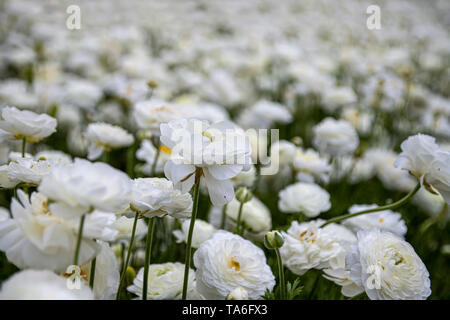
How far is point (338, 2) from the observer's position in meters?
3.34

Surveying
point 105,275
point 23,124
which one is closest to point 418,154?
point 105,275

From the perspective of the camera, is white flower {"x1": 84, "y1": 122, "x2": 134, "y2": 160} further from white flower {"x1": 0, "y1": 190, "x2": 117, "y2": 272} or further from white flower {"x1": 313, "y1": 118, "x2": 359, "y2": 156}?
white flower {"x1": 313, "y1": 118, "x2": 359, "y2": 156}

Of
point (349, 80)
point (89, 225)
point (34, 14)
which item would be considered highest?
point (34, 14)

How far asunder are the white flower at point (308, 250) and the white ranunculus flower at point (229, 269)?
0.18 feet

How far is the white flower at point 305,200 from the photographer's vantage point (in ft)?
2.74

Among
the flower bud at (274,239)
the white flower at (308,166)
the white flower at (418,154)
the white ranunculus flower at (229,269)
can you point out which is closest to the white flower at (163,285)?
the white ranunculus flower at (229,269)

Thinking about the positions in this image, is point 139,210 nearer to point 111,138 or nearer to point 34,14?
point 111,138

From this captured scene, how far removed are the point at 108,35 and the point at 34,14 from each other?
359 millimetres

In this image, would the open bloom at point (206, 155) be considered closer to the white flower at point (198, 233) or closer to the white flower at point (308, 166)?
the white flower at point (198, 233)

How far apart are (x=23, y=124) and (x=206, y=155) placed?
1.04 ft

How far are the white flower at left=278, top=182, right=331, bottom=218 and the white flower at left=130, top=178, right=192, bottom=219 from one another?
0.36 metres

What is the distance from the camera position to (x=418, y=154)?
61 cm
